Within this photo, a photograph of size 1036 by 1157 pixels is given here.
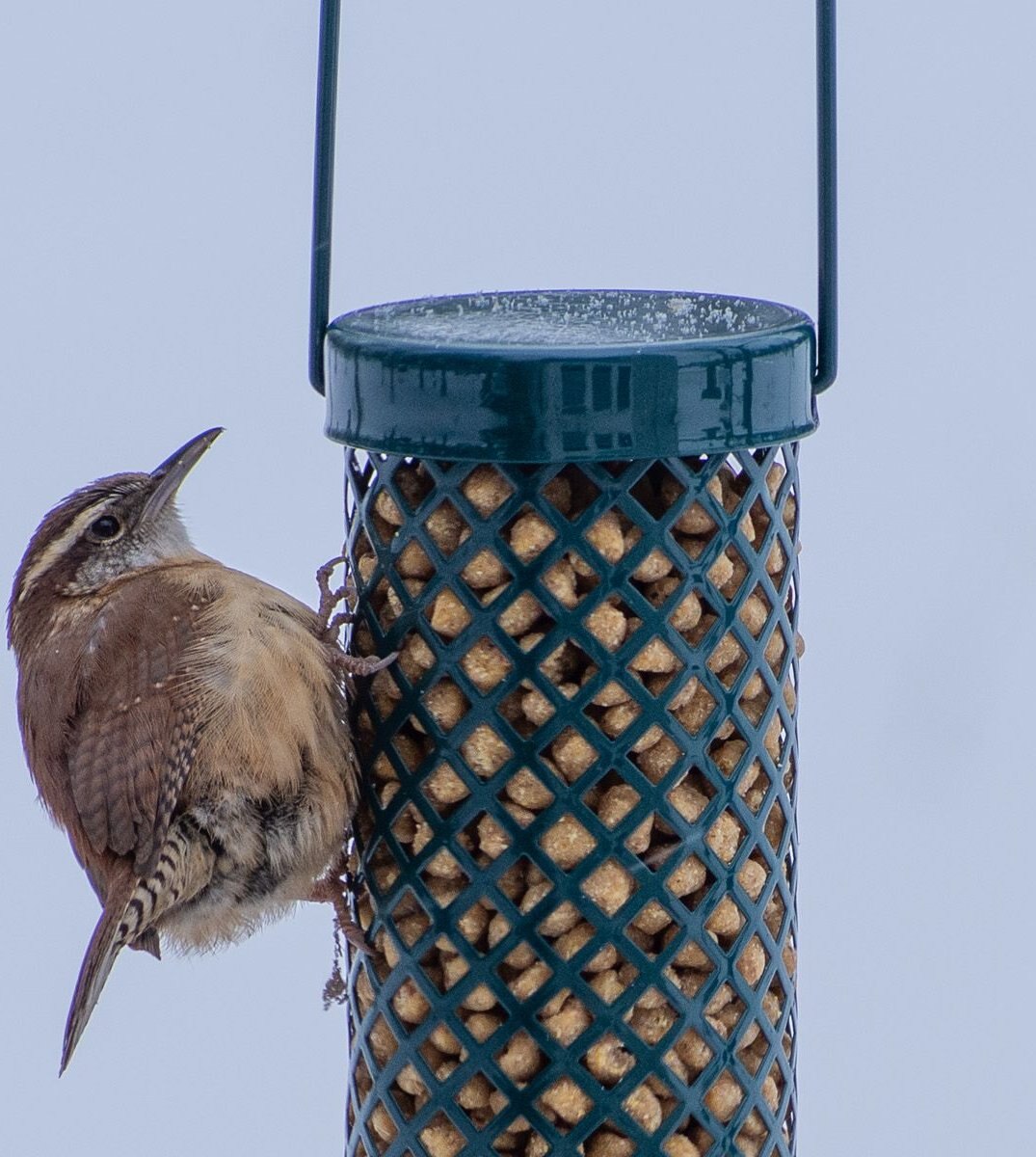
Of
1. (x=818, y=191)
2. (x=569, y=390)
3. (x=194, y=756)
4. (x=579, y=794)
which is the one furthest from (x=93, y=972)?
(x=818, y=191)

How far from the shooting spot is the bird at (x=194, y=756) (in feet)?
8.55

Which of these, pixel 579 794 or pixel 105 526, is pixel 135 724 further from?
pixel 579 794

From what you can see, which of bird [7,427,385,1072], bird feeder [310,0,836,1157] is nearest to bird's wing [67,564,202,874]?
bird [7,427,385,1072]

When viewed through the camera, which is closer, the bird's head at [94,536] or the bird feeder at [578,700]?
the bird feeder at [578,700]

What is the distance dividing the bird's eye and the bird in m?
0.16

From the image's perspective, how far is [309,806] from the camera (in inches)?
103

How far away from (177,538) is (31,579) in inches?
11.7

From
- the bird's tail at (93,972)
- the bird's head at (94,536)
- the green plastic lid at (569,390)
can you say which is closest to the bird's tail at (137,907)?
the bird's tail at (93,972)

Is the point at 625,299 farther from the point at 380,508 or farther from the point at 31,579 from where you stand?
the point at 31,579

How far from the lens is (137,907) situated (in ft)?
8.52

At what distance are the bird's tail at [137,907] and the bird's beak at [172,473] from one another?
0.71 meters

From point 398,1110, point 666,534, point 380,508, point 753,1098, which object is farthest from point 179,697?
point 753,1098

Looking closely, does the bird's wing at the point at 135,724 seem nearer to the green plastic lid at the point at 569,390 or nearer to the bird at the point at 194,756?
the bird at the point at 194,756

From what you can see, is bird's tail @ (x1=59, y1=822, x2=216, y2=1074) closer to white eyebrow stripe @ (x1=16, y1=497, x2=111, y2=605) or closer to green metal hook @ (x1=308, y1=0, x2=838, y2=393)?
white eyebrow stripe @ (x1=16, y1=497, x2=111, y2=605)
